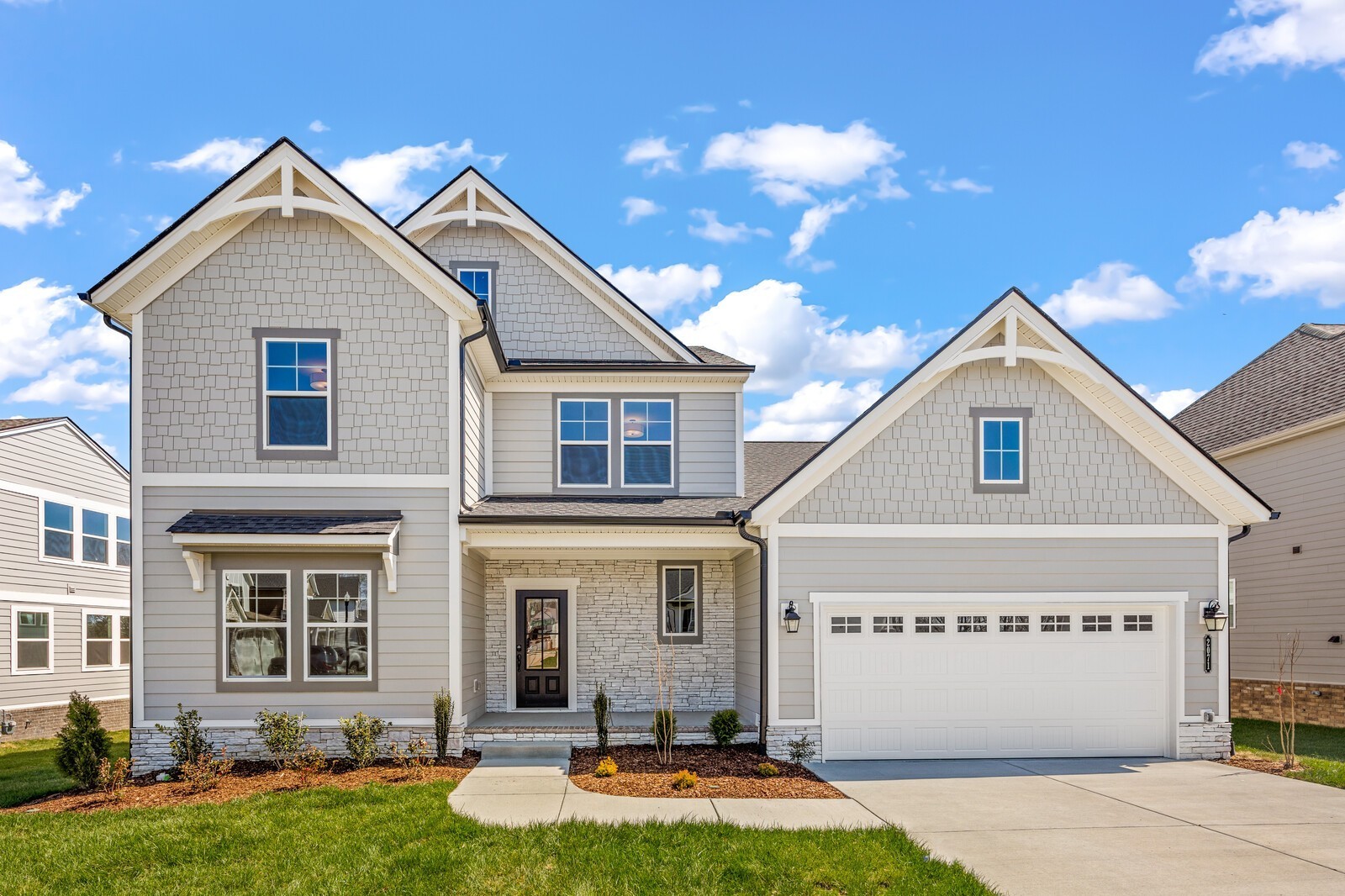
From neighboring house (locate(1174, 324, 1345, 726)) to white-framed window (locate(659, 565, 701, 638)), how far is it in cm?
1041

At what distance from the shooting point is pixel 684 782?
10336 mm

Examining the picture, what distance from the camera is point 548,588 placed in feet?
50.5

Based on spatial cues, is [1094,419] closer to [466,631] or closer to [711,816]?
[711,816]

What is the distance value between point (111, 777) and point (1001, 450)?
1159cm

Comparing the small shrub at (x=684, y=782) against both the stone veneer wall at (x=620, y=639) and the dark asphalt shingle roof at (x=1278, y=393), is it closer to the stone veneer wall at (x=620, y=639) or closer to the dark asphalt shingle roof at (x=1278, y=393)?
the stone veneer wall at (x=620, y=639)

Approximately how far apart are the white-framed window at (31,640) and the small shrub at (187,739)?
9548 mm

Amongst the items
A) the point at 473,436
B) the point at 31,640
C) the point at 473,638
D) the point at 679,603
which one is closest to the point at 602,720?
the point at 473,638

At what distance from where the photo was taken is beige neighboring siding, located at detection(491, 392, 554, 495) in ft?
50.5

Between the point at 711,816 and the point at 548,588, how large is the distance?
6853 mm

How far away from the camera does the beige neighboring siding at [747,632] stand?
43.6 feet

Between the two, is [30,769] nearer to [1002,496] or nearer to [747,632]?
[747,632]

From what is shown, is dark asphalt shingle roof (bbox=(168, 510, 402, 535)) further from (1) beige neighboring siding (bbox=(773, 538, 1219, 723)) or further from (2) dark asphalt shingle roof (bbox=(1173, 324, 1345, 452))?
(2) dark asphalt shingle roof (bbox=(1173, 324, 1345, 452))

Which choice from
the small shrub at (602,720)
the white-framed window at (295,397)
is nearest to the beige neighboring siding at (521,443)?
the white-framed window at (295,397)

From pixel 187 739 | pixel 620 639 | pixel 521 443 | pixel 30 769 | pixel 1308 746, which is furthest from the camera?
pixel 521 443
